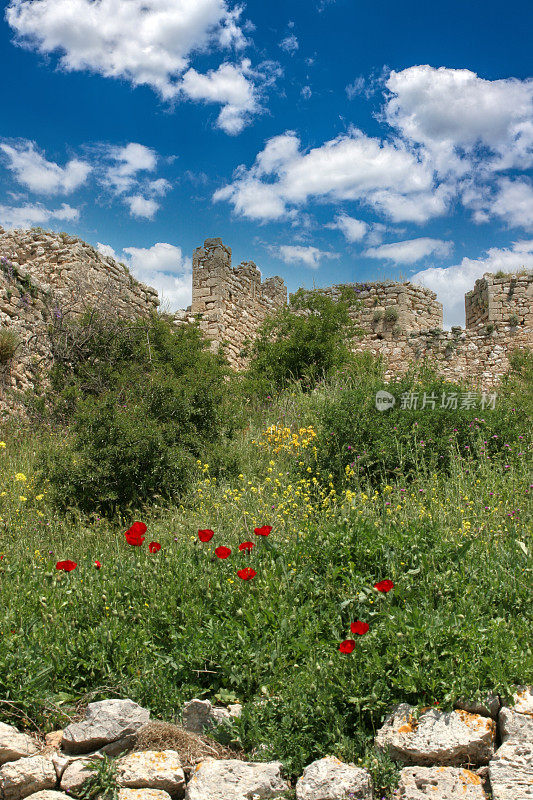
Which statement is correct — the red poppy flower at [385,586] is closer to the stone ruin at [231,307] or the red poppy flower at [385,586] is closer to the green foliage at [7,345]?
the stone ruin at [231,307]

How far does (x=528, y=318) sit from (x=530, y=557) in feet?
36.8

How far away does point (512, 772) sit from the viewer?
2.61 m

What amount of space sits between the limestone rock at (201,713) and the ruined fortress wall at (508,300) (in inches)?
486

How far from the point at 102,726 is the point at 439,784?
1621 millimetres

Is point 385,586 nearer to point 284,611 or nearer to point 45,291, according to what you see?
point 284,611

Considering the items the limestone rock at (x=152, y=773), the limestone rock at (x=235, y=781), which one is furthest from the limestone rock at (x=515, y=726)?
the limestone rock at (x=152, y=773)

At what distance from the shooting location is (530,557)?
385 cm

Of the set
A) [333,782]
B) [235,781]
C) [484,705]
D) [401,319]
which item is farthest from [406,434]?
[401,319]

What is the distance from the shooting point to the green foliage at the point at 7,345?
893 centimetres

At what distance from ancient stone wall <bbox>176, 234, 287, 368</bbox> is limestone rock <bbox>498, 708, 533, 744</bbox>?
35.3 ft

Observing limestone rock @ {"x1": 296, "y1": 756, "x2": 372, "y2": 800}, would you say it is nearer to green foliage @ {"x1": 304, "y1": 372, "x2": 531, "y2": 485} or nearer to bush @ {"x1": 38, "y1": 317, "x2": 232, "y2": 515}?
green foliage @ {"x1": 304, "y1": 372, "x2": 531, "y2": 485}

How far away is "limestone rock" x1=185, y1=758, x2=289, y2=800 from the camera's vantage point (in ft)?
8.68

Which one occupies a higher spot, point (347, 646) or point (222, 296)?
point (222, 296)

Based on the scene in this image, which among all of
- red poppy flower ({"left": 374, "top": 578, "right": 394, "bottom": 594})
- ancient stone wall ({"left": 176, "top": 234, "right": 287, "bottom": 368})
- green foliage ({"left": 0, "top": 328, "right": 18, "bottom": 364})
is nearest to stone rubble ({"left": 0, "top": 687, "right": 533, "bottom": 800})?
red poppy flower ({"left": 374, "top": 578, "right": 394, "bottom": 594})
